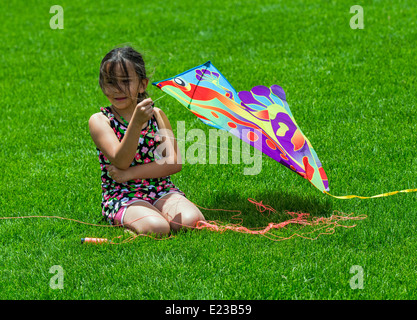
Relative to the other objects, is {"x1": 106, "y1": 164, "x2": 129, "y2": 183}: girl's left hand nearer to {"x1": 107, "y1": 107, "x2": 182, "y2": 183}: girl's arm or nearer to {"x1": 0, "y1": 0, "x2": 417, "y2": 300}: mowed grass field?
{"x1": 107, "y1": 107, "x2": 182, "y2": 183}: girl's arm

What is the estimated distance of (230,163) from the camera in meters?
5.58

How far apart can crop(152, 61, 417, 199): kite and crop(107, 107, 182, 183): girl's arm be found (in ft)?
1.05

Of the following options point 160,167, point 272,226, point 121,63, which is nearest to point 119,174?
point 160,167

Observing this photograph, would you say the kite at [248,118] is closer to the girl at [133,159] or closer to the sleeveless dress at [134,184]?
the girl at [133,159]

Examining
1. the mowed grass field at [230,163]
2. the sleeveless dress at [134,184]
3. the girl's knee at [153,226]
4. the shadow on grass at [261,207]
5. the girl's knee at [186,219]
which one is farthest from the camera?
the shadow on grass at [261,207]

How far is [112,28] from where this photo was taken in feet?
34.0

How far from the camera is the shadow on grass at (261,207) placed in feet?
14.5

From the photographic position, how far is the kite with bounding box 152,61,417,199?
418cm

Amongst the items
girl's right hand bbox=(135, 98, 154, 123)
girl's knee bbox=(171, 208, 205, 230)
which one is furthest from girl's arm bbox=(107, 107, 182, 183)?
girl's right hand bbox=(135, 98, 154, 123)

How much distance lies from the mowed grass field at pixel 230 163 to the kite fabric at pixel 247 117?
32 centimetres

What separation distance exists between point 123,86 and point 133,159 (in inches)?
20.3

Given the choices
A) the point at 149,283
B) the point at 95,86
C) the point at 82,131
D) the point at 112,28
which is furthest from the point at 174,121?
the point at 112,28

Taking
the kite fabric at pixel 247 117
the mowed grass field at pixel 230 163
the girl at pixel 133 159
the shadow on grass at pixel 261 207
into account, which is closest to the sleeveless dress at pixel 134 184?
the girl at pixel 133 159
